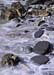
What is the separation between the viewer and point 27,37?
7418 mm

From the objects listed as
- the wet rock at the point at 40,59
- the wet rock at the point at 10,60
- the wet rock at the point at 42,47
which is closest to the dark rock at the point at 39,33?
the wet rock at the point at 42,47

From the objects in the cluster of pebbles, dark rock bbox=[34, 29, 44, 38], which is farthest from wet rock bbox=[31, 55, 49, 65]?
dark rock bbox=[34, 29, 44, 38]

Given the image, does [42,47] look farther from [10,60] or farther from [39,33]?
[39,33]

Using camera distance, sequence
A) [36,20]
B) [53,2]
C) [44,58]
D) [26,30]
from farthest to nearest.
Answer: [53,2] < [36,20] < [26,30] < [44,58]

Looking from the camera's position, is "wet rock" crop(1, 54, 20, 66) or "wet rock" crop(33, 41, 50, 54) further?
"wet rock" crop(33, 41, 50, 54)

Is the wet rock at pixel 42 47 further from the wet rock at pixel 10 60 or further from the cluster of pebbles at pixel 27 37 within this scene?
the wet rock at pixel 10 60

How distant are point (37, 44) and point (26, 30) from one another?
1.49 m

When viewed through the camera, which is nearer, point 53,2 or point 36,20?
point 36,20

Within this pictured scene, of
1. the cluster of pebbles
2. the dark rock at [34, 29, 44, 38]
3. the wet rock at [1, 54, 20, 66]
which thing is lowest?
the cluster of pebbles

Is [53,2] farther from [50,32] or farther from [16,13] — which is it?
[50,32]

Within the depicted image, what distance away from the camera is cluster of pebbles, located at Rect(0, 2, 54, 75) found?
598 centimetres

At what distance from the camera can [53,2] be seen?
1112cm

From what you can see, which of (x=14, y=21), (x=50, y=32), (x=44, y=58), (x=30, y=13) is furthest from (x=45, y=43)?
(x=30, y=13)

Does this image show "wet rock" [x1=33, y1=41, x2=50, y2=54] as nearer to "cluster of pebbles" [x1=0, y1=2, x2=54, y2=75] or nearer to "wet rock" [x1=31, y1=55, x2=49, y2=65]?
"cluster of pebbles" [x1=0, y1=2, x2=54, y2=75]
